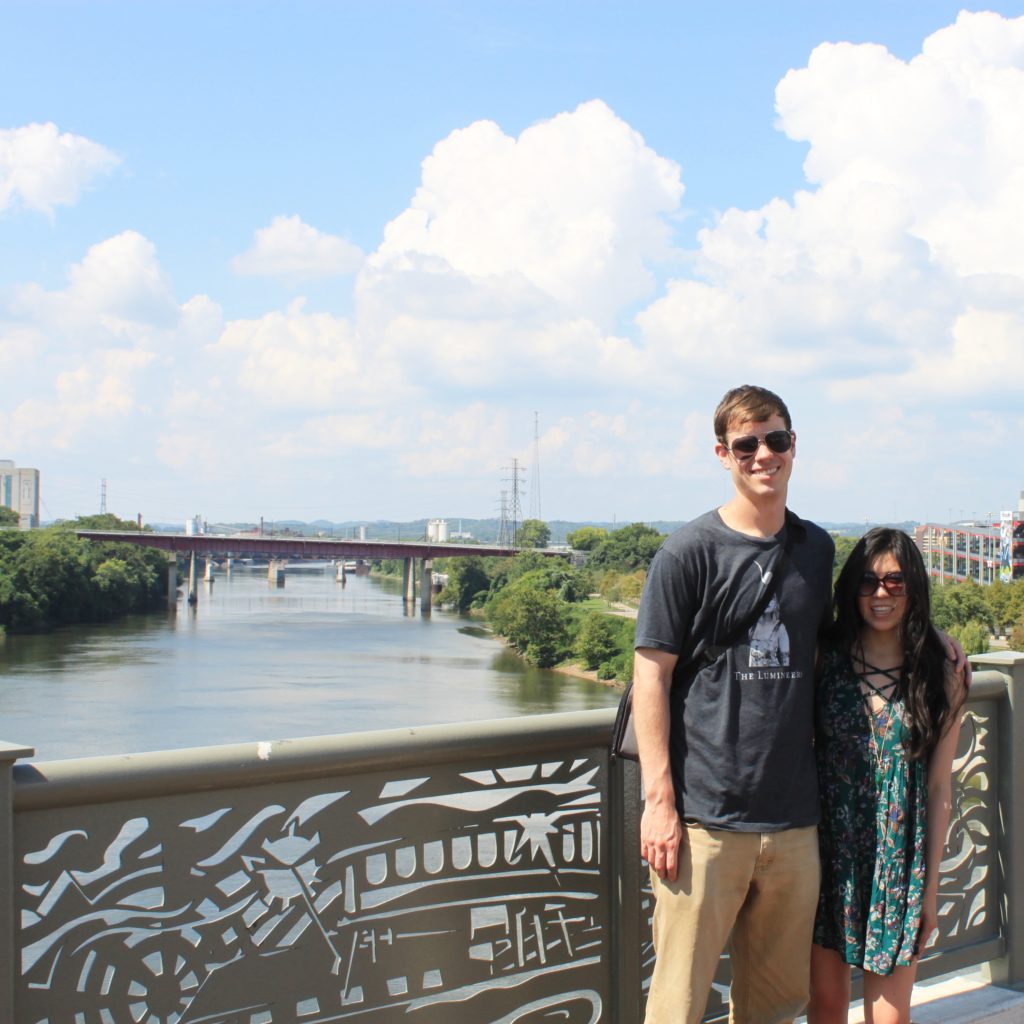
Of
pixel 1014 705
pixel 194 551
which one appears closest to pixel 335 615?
pixel 194 551

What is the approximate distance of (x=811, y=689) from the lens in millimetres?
2434

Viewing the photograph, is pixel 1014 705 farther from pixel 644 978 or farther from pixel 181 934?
pixel 181 934

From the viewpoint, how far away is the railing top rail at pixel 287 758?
82.7 inches

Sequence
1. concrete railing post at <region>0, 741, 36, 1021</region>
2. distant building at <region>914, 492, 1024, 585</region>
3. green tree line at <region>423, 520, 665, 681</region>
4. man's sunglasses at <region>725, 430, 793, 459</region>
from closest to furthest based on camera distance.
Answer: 1. concrete railing post at <region>0, 741, 36, 1021</region>
2. man's sunglasses at <region>725, 430, 793, 459</region>
3. green tree line at <region>423, 520, 665, 681</region>
4. distant building at <region>914, 492, 1024, 585</region>

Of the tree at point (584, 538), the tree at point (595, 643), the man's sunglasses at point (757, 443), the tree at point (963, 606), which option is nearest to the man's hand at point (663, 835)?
the man's sunglasses at point (757, 443)

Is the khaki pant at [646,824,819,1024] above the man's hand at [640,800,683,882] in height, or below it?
below

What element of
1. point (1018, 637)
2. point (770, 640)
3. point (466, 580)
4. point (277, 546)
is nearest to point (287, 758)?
point (770, 640)

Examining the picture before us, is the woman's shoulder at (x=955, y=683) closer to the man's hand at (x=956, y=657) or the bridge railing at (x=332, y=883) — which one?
the man's hand at (x=956, y=657)

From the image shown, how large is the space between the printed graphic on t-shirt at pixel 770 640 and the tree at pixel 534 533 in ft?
384

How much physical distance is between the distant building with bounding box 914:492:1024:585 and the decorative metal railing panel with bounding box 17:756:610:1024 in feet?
261

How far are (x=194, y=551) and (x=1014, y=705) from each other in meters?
68.0

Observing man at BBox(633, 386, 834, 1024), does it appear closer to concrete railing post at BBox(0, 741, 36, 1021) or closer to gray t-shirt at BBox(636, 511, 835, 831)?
gray t-shirt at BBox(636, 511, 835, 831)

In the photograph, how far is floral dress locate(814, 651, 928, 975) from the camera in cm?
253

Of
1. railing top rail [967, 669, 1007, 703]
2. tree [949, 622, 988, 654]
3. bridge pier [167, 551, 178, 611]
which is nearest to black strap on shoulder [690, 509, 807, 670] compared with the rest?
railing top rail [967, 669, 1007, 703]
